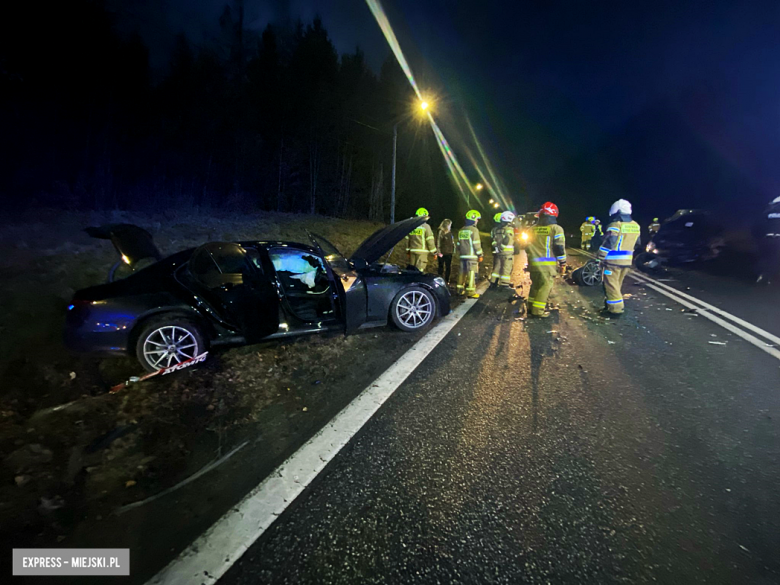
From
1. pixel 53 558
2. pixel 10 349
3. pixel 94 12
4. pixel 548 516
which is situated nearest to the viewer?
pixel 53 558

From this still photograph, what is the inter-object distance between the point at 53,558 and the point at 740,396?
497 centimetres

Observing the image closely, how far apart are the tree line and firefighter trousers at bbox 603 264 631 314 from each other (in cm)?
2588

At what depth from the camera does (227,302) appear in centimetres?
436

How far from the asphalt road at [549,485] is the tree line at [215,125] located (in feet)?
91.4

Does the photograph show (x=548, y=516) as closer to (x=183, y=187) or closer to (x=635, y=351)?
(x=635, y=351)

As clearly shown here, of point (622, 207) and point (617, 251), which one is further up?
point (622, 207)

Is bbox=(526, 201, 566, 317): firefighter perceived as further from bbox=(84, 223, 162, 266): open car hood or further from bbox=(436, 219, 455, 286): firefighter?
bbox=(84, 223, 162, 266): open car hood

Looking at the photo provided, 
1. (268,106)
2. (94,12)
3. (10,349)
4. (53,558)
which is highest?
(94,12)

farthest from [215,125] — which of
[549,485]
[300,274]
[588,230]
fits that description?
[549,485]

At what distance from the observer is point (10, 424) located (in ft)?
10.1

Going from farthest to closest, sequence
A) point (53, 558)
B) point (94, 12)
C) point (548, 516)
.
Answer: point (94, 12), point (548, 516), point (53, 558)

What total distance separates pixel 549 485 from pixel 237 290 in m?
3.44

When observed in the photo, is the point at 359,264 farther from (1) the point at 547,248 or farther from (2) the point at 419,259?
(2) the point at 419,259

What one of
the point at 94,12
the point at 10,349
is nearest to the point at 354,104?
the point at 94,12
